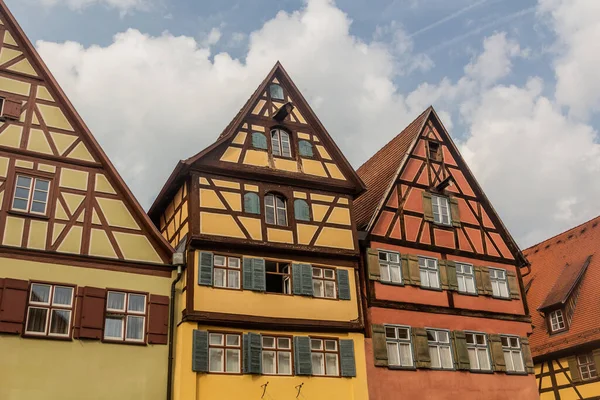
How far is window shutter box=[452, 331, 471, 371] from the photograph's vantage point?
21778 mm

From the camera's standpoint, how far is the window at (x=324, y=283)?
20630 millimetres

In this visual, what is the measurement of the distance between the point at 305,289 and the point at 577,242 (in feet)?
54.7

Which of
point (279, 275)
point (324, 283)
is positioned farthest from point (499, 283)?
point (279, 275)

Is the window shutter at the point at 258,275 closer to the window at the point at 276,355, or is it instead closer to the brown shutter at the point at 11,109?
the window at the point at 276,355

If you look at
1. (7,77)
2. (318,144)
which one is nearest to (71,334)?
(7,77)

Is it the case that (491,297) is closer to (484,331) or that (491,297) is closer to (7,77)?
(484,331)

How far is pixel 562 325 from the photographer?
92.0ft

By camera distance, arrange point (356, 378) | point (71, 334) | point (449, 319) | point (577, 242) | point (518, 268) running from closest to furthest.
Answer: point (71, 334), point (356, 378), point (449, 319), point (518, 268), point (577, 242)

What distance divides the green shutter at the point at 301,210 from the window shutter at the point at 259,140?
6.85ft

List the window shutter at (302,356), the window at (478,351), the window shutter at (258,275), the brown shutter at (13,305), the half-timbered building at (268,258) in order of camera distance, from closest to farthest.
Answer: the brown shutter at (13,305), the half-timbered building at (268,258), the window shutter at (302,356), the window shutter at (258,275), the window at (478,351)

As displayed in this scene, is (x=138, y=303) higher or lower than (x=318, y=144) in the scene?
lower

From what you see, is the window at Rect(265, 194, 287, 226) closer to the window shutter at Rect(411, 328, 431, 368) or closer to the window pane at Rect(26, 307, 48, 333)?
the window shutter at Rect(411, 328, 431, 368)

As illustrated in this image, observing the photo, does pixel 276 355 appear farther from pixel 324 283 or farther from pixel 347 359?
pixel 324 283

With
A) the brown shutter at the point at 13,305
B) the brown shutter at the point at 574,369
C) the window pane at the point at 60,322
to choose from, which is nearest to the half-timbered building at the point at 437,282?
the brown shutter at the point at 574,369
